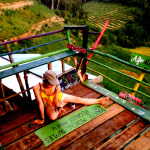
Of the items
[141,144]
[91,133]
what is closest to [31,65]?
[91,133]

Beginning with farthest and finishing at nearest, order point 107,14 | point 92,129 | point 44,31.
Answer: point 107,14 → point 44,31 → point 92,129

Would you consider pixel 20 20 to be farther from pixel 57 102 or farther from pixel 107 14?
pixel 107 14

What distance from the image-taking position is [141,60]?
2525 millimetres

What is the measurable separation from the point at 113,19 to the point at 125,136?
45.3 m

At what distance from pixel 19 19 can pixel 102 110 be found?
2010cm

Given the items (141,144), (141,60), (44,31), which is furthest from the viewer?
(44,31)

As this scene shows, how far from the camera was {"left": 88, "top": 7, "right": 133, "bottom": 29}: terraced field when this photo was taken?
40575 mm

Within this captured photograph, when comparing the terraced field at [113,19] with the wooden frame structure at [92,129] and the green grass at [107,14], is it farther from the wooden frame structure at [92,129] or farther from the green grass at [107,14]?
the wooden frame structure at [92,129]

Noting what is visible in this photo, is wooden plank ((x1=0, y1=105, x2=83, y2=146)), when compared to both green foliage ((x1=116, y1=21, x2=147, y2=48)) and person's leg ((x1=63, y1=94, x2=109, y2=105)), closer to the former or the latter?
person's leg ((x1=63, y1=94, x2=109, y2=105))

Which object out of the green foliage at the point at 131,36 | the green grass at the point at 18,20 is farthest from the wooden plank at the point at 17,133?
the green foliage at the point at 131,36

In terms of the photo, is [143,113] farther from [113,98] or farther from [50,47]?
[50,47]

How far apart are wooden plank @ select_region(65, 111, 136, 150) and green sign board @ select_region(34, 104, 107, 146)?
0.75 feet

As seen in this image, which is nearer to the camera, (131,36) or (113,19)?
(131,36)

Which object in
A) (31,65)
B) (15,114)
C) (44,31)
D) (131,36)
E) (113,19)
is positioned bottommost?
(131,36)
